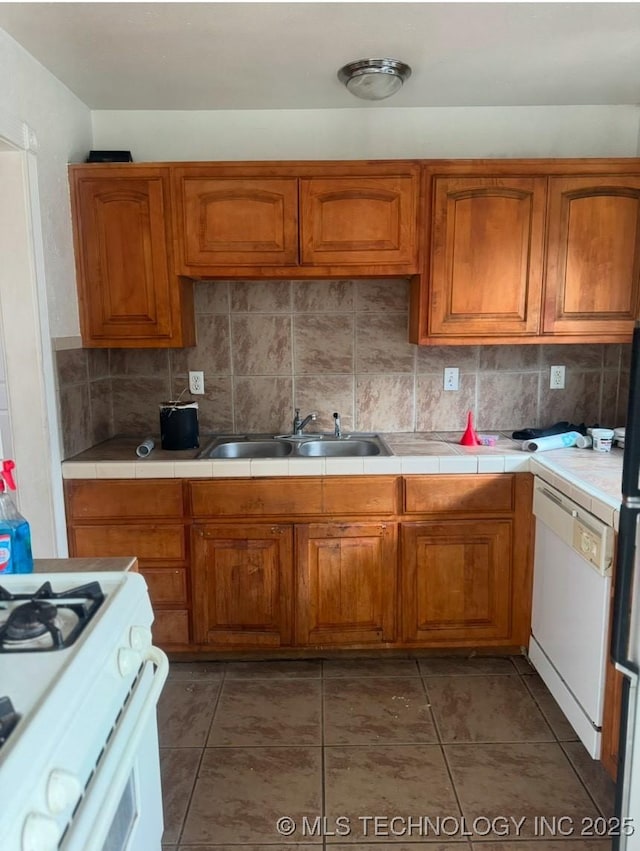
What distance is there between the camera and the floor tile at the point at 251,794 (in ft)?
5.55

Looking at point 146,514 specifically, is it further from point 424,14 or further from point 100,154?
point 424,14

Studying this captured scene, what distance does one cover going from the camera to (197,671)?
8.11 feet

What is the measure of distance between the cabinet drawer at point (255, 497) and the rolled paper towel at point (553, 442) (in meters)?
0.88

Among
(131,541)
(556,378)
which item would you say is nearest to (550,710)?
(556,378)

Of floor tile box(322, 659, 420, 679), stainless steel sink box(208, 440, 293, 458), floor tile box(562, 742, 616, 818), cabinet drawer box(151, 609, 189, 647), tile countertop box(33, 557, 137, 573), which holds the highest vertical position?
stainless steel sink box(208, 440, 293, 458)

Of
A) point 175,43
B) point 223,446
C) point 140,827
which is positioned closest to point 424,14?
point 175,43

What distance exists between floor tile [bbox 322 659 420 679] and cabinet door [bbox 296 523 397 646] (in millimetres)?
110

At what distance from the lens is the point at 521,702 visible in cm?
224

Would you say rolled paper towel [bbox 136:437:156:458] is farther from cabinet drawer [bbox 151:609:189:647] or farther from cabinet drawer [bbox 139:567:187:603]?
cabinet drawer [bbox 151:609:189:647]

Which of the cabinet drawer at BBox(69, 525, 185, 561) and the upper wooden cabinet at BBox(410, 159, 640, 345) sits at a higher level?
the upper wooden cabinet at BBox(410, 159, 640, 345)

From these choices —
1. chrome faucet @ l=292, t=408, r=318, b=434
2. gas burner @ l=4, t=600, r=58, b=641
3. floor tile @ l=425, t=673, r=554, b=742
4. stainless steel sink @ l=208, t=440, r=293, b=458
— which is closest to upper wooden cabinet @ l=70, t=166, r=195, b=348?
stainless steel sink @ l=208, t=440, r=293, b=458

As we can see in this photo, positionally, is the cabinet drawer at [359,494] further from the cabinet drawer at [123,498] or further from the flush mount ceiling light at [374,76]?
the flush mount ceiling light at [374,76]

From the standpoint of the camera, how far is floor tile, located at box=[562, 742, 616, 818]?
1769mm

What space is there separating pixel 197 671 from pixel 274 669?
0.32 m
